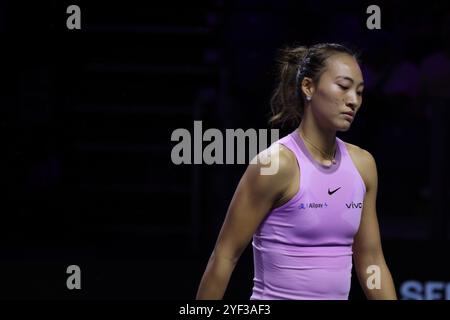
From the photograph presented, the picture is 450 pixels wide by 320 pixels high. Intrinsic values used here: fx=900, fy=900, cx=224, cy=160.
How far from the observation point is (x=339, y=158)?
275cm

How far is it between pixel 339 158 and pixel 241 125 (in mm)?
2501

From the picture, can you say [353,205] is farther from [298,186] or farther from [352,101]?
[352,101]

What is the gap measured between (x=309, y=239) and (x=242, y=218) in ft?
0.69

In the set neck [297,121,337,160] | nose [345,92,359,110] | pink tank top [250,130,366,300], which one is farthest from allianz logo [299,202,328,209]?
nose [345,92,359,110]

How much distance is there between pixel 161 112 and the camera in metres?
5.67

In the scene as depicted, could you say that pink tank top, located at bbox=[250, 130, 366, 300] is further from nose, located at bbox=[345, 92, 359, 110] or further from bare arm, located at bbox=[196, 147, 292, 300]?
nose, located at bbox=[345, 92, 359, 110]

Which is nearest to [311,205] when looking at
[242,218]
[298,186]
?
[298,186]

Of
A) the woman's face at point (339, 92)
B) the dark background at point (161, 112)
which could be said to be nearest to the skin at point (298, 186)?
the woman's face at point (339, 92)

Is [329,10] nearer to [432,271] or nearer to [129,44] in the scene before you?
[129,44]

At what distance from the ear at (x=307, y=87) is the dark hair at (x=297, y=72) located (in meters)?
0.01

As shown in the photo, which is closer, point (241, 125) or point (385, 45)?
point (241, 125)

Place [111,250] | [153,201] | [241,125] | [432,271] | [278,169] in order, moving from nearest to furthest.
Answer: [278,169] < [432,271] < [111,250] < [241,125] < [153,201]

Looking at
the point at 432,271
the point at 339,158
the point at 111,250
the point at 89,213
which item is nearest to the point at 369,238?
the point at 339,158

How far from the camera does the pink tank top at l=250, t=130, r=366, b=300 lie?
2600 millimetres
